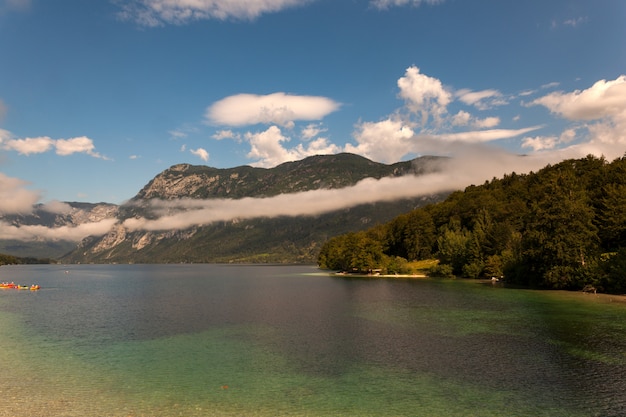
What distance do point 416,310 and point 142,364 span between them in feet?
191

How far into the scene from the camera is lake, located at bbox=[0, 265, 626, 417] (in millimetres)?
33438

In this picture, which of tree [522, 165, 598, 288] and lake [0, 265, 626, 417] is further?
tree [522, 165, 598, 288]

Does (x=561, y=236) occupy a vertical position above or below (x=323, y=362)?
above

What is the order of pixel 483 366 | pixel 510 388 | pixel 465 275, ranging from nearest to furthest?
pixel 510 388 → pixel 483 366 → pixel 465 275

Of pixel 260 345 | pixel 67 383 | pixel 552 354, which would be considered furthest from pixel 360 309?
pixel 67 383

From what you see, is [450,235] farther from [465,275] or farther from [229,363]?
[229,363]

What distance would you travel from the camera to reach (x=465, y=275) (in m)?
188

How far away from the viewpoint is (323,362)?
4678 cm

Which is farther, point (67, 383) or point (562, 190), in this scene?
point (562, 190)

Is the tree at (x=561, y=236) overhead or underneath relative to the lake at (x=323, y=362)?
overhead

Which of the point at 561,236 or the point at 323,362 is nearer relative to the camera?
the point at 323,362

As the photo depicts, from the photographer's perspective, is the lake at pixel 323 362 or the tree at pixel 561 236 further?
the tree at pixel 561 236

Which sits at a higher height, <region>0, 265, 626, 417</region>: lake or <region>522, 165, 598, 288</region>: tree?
<region>522, 165, 598, 288</region>: tree

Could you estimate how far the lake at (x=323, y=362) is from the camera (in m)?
33.4
